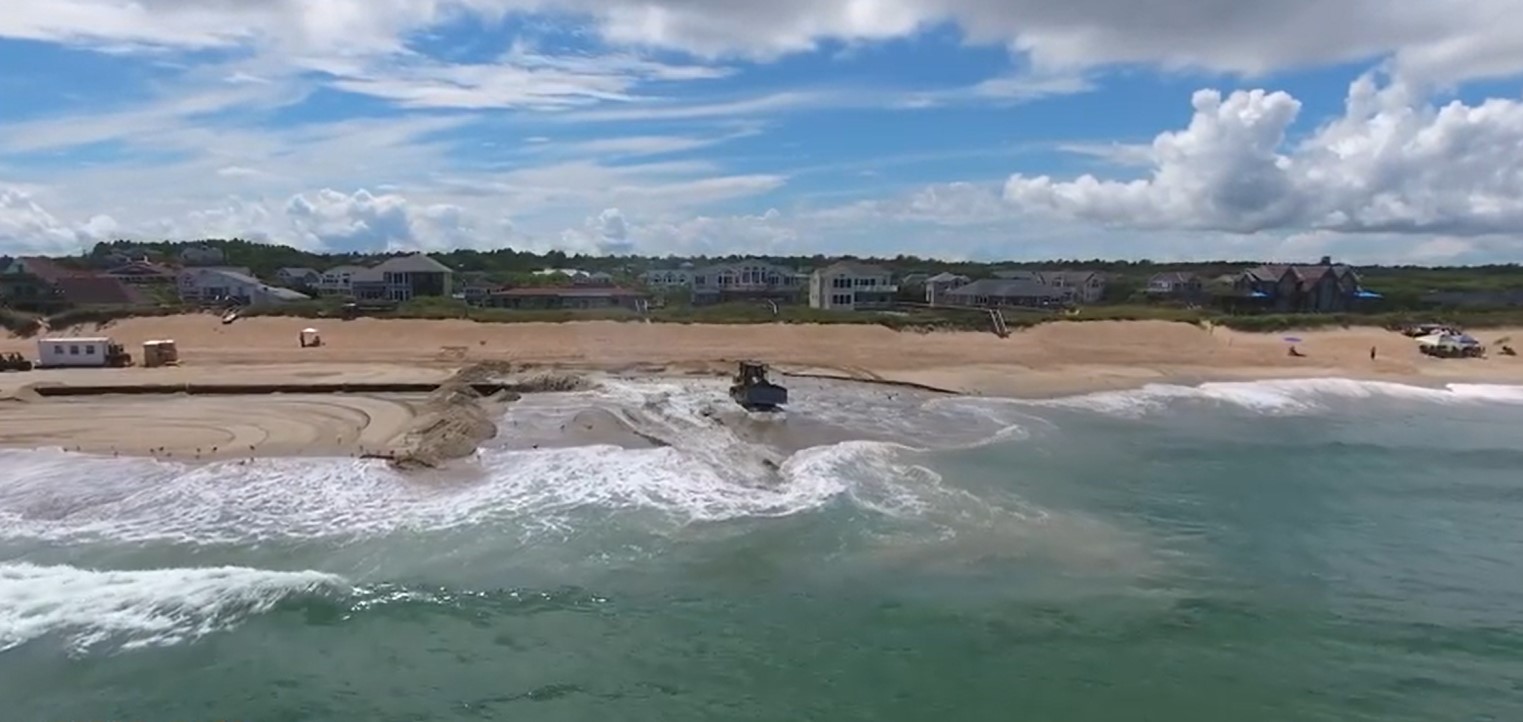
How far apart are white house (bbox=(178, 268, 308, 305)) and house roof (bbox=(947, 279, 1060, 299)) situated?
160 ft

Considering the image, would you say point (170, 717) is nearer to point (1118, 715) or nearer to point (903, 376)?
point (1118, 715)

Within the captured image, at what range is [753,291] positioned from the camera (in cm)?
7806

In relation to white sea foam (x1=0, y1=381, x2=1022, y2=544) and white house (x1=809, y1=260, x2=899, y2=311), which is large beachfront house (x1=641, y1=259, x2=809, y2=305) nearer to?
white house (x1=809, y1=260, x2=899, y2=311)

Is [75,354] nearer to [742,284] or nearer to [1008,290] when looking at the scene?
[742,284]

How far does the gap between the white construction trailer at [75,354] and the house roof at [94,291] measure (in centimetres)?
2203

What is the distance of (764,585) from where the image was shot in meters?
15.4

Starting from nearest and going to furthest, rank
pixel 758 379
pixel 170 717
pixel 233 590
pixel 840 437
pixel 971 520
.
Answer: pixel 170 717 < pixel 233 590 < pixel 971 520 < pixel 840 437 < pixel 758 379

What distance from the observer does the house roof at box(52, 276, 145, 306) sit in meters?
59.3

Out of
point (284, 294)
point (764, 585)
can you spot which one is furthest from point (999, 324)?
point (284, 294)

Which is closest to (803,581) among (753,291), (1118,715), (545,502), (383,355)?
(1118,715)

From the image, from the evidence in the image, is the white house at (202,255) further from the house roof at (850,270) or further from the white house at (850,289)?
the house roof at (850,270)

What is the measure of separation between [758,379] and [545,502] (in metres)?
12.9

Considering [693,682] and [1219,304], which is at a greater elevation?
[1219,304]

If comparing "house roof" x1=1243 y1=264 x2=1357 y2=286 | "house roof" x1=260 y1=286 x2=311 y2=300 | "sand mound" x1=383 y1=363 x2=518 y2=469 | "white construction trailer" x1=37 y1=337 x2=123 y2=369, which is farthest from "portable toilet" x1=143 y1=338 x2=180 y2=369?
"house roof" x1=1243 y1=264 x2=1357 y2=286
